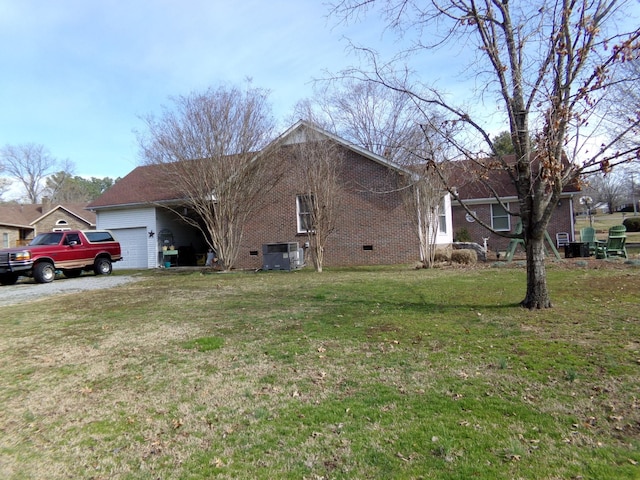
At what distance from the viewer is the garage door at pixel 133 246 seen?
20984 mm

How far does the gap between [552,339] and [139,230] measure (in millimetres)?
19748

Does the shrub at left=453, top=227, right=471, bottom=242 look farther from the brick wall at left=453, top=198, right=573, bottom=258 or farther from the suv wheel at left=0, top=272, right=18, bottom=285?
the suv wheel at left=0, top=272, right=18, bottom=285

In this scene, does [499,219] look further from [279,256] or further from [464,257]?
[279,256]

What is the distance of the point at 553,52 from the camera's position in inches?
238

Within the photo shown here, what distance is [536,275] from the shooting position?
6785mm

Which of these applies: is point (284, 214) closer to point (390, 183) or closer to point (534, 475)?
point (390, 183)

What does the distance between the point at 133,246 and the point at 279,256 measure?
31.2ft

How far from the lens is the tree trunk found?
673 cm

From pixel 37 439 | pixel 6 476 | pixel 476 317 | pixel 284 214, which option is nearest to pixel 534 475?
pixel 6 476

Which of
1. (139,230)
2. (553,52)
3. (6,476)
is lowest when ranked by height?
(6,476)

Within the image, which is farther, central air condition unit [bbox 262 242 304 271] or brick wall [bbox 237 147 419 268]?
brick wall [bbox 237 147 419 268]

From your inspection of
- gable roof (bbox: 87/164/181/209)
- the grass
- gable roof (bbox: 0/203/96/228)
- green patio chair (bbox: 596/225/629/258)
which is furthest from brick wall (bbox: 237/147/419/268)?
gable roof (bbox: 0/203/96/228)

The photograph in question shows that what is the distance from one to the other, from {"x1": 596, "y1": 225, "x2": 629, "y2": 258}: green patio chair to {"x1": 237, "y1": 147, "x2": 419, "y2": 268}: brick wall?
644cm

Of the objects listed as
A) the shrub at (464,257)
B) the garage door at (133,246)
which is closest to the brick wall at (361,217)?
the shrub at (464,257)
